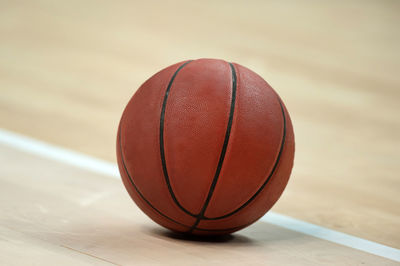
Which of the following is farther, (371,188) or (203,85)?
(371,188)

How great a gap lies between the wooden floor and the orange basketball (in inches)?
5.3

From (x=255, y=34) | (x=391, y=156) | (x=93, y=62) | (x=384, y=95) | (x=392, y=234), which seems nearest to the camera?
(x=392, y=234)

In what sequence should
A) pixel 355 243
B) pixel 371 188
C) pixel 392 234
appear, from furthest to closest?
pixel 371 188
pixel 392 234
pixel 355 243

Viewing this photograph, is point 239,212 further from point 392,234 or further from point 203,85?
point 392,234

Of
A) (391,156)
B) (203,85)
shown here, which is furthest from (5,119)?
(391,156)

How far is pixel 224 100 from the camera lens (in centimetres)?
193

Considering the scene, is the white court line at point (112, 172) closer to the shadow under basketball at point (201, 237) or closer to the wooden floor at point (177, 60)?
the wooden floor at point (177, 60)

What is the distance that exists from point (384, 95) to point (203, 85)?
3.44 meters

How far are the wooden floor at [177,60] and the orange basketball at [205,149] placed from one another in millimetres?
134

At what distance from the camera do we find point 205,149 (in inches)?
73.5

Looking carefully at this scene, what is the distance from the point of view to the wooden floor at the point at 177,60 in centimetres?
207

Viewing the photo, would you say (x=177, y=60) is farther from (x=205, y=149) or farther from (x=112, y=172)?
(x=205, y=149)

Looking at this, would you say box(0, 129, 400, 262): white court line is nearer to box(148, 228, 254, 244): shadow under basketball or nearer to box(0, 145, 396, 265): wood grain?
box(0, 145, 396, 265): wood grain

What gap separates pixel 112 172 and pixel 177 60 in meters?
2.39
